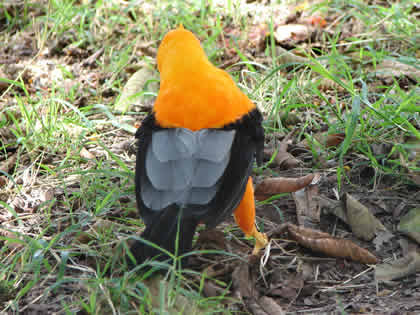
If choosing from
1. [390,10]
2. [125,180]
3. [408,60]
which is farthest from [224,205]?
[390,10]

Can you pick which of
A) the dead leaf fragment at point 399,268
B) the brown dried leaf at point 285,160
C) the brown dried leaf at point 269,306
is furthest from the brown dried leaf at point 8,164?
the dead leaf fragment at point 399,268

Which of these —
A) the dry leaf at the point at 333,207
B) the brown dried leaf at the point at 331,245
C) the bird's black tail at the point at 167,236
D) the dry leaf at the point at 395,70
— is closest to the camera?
the bird's black tail at the point at 167,236

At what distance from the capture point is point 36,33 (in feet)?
17.9

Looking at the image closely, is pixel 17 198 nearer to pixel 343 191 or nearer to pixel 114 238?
pixel 114 238

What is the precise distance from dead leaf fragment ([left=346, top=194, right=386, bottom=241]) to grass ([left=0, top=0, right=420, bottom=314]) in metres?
0.33

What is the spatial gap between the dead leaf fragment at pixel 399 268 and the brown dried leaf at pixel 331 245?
98 mm

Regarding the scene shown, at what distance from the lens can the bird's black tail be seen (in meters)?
2.42

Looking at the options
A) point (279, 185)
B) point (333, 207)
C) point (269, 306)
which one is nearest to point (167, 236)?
point (269, 306)

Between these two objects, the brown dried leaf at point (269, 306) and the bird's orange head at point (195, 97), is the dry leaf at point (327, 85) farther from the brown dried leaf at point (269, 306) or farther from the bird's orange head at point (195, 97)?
the brown dried leaf at point (269, 306)

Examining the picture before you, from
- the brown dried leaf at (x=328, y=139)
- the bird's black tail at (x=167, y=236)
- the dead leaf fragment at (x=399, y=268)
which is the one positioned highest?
the bird's black tail at (x=167, y=236)

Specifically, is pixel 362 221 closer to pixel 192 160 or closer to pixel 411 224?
pixel 411 224

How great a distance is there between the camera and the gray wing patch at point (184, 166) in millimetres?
2555

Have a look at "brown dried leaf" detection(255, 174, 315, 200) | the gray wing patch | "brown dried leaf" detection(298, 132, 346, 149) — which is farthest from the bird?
"brown dried leaf" detection(298, 132, 346, 149)

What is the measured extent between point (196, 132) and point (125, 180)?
0.86 meters
